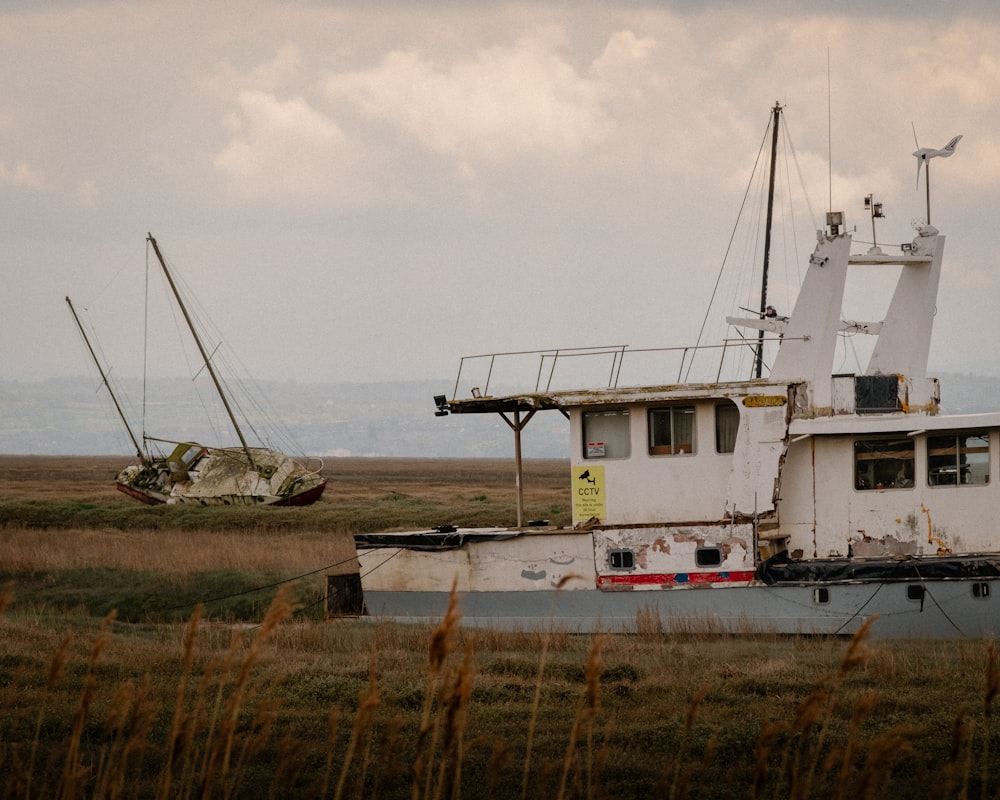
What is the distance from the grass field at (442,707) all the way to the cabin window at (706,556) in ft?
4.40

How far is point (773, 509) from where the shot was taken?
1902cm

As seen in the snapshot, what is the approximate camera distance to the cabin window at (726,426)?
64.7ft

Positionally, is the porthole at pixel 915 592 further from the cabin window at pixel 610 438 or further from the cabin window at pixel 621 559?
the cabin window at pixel 610 438

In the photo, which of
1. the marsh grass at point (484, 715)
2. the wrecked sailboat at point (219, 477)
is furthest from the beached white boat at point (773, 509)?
the wrecked sailboat at point (219, 477)

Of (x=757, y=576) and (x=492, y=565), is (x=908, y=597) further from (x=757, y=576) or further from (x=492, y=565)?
(x=492, y=565)

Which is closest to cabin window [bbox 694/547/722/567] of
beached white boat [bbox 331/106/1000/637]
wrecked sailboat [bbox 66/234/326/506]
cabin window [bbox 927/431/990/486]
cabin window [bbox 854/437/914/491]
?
beached white boat [bbox 331/106/1000/637]

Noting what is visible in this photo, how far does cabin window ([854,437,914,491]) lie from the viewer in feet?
62.6

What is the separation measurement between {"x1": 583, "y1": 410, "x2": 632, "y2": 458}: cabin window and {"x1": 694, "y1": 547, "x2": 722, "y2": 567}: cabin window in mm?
2122

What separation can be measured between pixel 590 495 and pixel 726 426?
2.47m

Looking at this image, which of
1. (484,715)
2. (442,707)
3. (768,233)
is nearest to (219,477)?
(768,233)

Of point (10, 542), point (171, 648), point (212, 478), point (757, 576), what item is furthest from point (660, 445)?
point (212, 478)

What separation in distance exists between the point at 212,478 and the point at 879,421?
120ft

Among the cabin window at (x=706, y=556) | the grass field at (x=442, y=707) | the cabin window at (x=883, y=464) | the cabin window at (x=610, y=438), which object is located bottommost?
the grass field at (x=442, y=707)

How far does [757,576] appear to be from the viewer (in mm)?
18547
